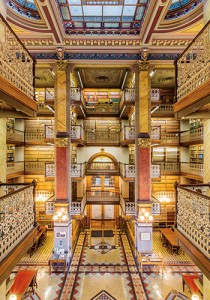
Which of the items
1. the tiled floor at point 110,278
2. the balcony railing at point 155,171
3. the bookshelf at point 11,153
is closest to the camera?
the tiled floor at point 110,278

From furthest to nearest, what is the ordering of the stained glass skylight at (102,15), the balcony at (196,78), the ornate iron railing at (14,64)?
1. the stained glass skylight at (102,15)
2. the ornate iron railing at (14,64)
3. the balcony at (196,78)

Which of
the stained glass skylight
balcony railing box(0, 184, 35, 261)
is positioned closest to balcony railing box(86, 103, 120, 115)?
the stained glass skylight

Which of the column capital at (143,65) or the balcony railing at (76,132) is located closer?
the column capital at (143,65)

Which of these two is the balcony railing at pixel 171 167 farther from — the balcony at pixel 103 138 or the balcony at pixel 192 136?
the balcony at pixel 103 138

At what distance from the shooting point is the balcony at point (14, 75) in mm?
3881

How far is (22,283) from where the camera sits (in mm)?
7152

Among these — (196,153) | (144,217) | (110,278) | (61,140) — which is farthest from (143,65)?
(110,278)

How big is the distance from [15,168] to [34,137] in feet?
7.87

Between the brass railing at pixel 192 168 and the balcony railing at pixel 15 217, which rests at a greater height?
the brass railing at pixel 192 168

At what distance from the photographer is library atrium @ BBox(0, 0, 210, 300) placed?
4.63 meters

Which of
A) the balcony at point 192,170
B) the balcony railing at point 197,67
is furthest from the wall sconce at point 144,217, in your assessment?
the balcony railing at point 197,67

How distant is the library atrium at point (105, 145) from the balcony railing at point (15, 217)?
2cm

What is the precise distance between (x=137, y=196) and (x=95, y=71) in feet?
25.0

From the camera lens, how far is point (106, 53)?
10219mm
